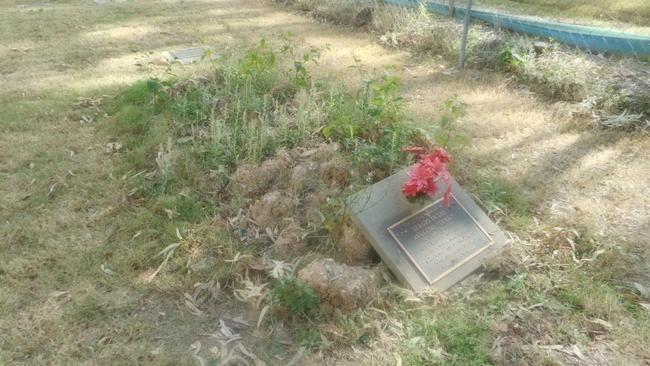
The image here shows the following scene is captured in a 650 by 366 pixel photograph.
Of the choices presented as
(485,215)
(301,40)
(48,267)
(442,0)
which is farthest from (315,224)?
(442,0)

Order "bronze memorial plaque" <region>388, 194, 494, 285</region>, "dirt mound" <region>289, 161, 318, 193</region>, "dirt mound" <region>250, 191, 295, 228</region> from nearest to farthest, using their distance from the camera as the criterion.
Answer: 1. "bronze memorial plaque" <region>388, 194, 494, 285</region>
2. "dirt mound" <region>250, 191, 295, 228</region>
3. "dirt mound" <region>289, 161, 318, 193</region>

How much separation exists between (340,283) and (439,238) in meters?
0.74

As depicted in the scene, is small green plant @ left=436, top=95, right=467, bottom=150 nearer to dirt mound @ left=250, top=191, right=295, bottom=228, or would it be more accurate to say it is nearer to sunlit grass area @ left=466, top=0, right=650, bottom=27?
dirt mound @ left=250, top=191, right=295, bottom=228

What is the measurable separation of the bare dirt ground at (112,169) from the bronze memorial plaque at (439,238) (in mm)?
633

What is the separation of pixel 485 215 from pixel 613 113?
2.23 m

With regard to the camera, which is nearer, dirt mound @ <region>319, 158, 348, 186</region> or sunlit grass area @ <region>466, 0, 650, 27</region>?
dirt mound @ <region>319, 158, 348, 186</region>

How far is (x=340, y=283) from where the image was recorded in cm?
253

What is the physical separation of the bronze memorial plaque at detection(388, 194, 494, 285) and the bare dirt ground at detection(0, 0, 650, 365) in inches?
24.9

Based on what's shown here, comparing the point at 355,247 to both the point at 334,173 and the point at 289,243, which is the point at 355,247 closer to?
the point at 289,243

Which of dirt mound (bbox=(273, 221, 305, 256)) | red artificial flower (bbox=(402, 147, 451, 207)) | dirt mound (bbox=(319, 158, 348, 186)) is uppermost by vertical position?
red artificial flower (bbox=(402, 147, 451, 207))

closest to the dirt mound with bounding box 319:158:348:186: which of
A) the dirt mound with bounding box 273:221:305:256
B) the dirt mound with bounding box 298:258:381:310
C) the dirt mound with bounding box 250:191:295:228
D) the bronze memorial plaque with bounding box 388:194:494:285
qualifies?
the dirt mound with bounding box 250:191:295:228

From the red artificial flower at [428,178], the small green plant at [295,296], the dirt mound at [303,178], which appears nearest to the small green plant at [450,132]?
the red artificial flower at [428,178]

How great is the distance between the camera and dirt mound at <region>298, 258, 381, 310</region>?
251 centimetres

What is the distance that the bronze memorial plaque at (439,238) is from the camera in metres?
2.78
